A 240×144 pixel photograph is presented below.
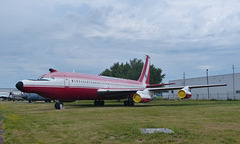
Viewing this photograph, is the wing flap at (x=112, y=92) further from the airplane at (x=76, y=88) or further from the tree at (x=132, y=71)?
the tree at (x=132, y=71)

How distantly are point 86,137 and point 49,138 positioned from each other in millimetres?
1156

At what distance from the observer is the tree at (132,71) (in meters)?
82.1

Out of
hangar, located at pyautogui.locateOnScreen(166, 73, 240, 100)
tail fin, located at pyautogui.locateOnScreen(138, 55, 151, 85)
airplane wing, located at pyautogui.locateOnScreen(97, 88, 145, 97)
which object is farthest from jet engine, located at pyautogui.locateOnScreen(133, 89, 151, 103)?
hangar, located at pyautogui.locateOnScreen(166, 73, 240, 100)

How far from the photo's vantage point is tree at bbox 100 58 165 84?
8212 cm

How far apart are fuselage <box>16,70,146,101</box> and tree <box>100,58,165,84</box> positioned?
54.3 meters

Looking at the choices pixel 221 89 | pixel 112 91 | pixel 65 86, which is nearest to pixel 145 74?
pixel 112 91

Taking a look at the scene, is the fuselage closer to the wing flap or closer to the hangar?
the wing flap

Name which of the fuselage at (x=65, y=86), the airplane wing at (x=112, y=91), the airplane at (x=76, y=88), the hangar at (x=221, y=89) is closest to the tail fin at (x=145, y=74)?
the airplane at (x=76, y=88)

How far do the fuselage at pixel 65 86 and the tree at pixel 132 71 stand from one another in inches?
2137

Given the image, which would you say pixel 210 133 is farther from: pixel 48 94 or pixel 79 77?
pixel 79 77

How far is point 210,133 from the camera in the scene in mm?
7668

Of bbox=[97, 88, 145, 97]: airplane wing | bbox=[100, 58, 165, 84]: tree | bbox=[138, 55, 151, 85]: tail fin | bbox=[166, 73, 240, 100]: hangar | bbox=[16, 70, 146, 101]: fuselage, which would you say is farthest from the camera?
bbox=[100, 58, 165, 84]: tree

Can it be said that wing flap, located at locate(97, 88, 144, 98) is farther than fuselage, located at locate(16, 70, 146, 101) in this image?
Yes

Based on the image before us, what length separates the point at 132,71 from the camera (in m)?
83.6
